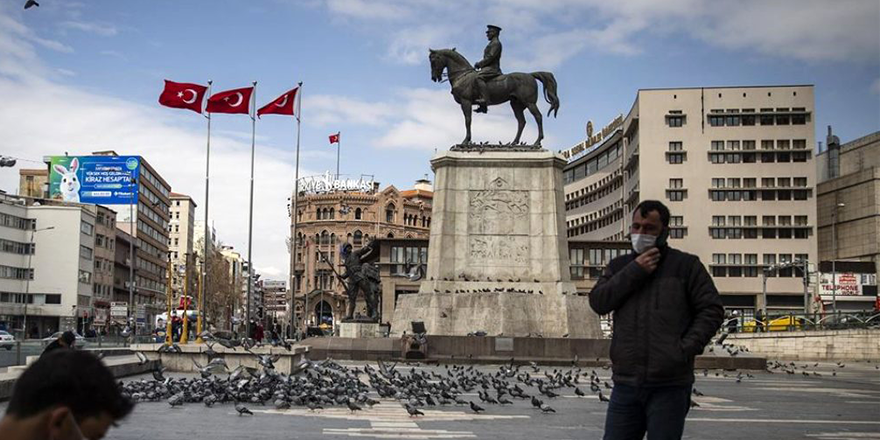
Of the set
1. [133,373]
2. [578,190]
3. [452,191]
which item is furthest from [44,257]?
[133,373]

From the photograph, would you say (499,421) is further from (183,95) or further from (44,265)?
(44,265)

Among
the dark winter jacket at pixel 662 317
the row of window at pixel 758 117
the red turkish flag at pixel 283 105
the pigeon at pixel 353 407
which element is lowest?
the pigeon at pixel 353 407

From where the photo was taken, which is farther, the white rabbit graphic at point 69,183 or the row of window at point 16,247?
the row of window at point 16,247

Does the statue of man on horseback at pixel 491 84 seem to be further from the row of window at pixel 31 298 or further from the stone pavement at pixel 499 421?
the row of window at pixel 31 298

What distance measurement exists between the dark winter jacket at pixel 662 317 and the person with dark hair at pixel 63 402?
13.0ft

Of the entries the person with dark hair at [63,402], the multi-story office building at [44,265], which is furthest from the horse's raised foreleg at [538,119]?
the multi-story office building at [44,265]

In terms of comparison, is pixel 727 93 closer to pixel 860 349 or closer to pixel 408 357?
pixel 860 349

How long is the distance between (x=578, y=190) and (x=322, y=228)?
5136 centimetres

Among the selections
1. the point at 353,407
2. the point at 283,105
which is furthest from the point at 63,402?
the point at 283,105

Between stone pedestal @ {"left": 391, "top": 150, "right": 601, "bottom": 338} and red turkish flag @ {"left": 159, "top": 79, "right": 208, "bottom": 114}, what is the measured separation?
37.2 feet

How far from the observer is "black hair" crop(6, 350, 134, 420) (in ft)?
9.02

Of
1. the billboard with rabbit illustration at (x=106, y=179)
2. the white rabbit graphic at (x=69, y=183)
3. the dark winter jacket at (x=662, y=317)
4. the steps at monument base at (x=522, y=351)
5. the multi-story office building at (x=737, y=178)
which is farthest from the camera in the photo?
the multi-story office building at (x=737, y=178)

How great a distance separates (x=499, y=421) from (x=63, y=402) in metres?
10.8

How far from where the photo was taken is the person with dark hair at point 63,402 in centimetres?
273
